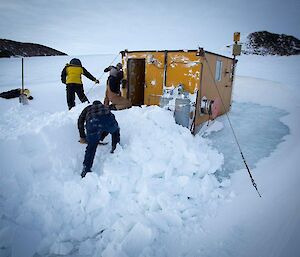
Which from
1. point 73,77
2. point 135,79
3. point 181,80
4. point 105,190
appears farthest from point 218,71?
point 105,190

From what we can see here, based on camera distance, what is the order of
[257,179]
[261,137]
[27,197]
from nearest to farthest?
[27,197] → [257,179] → [261,137]

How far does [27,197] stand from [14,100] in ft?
23.7

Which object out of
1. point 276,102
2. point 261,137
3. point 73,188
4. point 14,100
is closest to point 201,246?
point 73,188

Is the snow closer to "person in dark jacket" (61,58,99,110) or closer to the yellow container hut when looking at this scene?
the yellow container hut

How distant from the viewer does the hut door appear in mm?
8961

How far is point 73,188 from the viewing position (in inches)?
158

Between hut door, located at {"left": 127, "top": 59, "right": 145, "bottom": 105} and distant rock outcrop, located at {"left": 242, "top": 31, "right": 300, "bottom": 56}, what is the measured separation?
870 inches

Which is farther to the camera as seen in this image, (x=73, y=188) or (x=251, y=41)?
(x=251, y=41)

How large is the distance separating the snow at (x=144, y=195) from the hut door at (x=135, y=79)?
299 centimetres

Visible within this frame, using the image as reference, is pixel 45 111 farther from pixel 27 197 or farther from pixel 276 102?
pixel 276 102

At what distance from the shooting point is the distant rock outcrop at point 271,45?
26.3 metres

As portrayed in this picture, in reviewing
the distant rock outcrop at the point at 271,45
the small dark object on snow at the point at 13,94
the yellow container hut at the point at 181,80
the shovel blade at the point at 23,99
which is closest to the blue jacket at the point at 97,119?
the yellow container hut at the point at 181,80

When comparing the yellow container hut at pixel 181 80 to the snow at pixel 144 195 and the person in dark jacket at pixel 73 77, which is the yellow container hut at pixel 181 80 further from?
the person in dark jacket at pixel 73 77

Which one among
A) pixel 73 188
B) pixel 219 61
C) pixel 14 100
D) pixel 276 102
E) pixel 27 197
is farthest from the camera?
pixel 276 102
